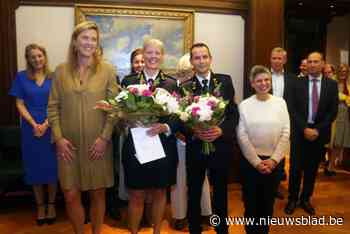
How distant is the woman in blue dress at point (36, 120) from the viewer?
3318 mm

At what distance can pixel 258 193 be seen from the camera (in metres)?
2.81

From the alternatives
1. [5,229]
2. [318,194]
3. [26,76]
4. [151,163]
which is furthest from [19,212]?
[318,194]

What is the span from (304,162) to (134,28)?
8.39ft

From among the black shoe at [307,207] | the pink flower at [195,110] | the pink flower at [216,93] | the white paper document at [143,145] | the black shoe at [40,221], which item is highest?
the pink flower at [216,93]

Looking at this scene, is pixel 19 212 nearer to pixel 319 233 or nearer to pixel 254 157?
pixel 254 157

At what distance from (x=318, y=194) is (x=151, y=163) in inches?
110

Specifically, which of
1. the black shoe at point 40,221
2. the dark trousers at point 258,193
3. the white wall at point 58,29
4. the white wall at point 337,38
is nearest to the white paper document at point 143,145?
the dark trousers at point 258,193

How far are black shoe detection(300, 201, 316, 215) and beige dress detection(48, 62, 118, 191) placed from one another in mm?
2294

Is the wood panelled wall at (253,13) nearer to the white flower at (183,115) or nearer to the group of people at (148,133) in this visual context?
the group of people at (148,133)

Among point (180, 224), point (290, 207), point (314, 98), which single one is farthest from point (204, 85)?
point (290, 207)

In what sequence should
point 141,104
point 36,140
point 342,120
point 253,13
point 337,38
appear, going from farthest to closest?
point 337,38 → point 342,120 → point 253,13 → point 36,140 → point 141,104

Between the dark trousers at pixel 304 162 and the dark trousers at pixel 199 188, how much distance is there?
52.5 inches

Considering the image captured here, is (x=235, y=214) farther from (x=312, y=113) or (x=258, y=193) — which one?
(x=312, y=113)

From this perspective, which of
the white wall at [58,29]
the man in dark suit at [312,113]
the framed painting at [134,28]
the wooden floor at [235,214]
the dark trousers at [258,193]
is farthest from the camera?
the framed painting at [134,28]
